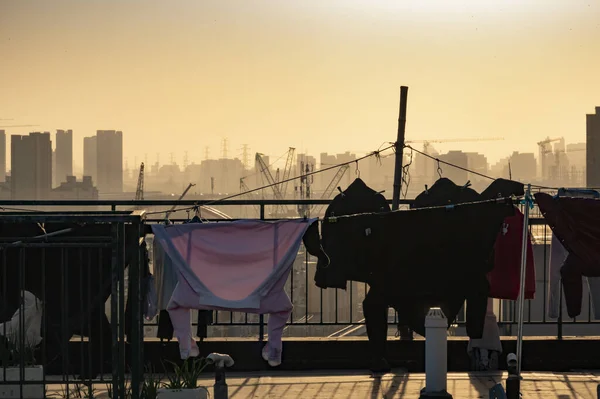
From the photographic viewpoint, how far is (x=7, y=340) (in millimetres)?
9961

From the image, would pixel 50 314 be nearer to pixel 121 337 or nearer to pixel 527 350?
pixel 121 337

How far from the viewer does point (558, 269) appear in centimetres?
1034

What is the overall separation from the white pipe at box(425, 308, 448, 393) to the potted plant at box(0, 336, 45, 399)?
11.2 feet

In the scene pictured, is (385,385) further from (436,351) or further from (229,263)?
(229,263)

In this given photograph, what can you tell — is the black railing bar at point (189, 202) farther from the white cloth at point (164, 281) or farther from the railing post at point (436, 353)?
the railing post at point (436, 353)

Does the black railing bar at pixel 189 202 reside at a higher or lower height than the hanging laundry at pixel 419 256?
higher

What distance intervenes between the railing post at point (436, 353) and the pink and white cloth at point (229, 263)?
143 cm

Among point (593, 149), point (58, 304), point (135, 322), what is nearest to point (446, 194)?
point (135, 322)

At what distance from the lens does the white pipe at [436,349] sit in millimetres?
→ 9258

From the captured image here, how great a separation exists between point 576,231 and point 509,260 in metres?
0.71

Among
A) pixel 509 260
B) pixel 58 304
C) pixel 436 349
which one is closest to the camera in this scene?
pixel 436 349

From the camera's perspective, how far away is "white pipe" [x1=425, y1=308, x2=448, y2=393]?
9.26 meters

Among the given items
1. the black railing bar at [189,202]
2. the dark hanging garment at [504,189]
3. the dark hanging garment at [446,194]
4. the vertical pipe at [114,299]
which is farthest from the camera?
the black railing bar at [189,202]

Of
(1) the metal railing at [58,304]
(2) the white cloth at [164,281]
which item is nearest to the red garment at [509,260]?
(2) the white cloth at [164,281]
